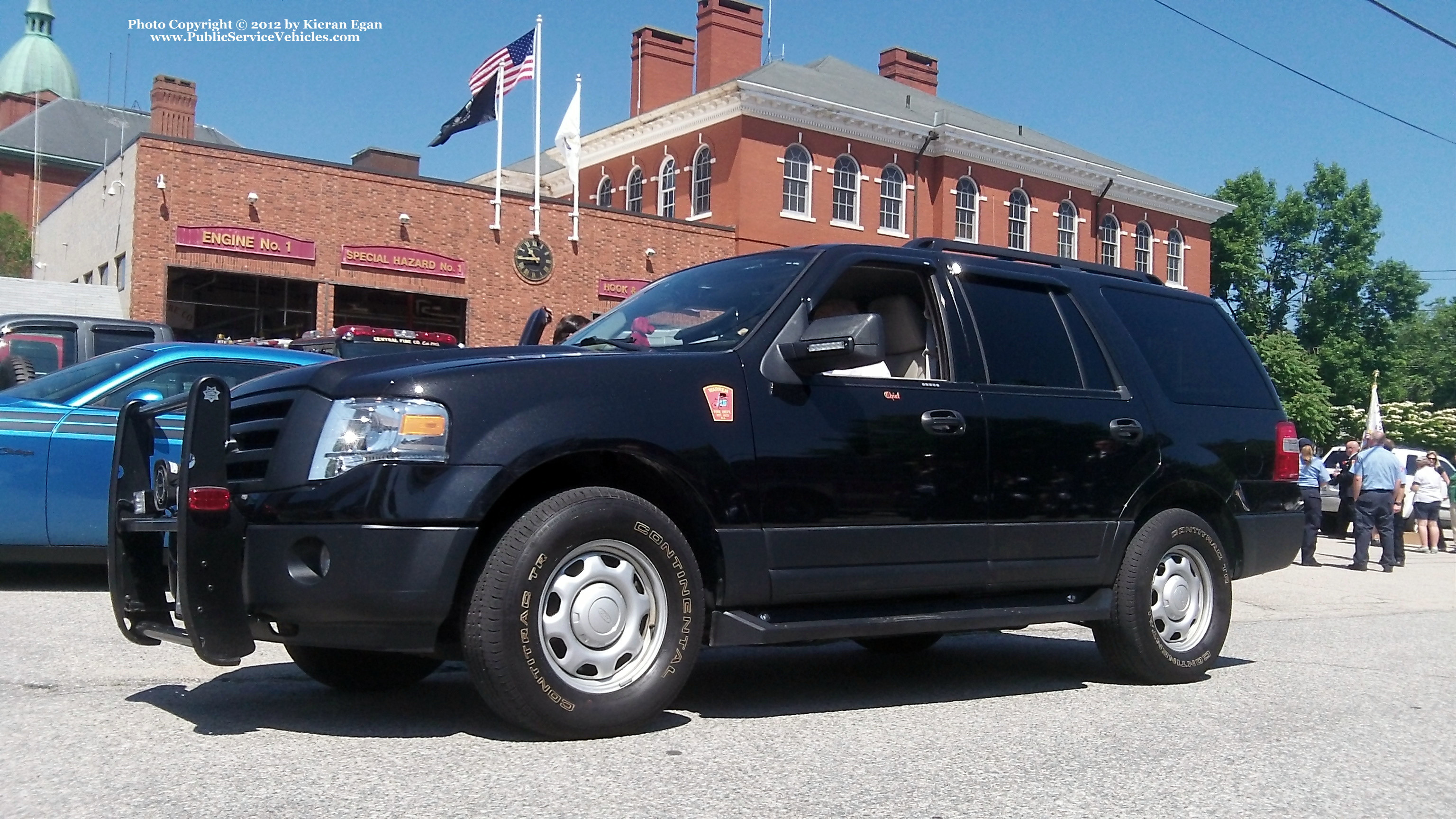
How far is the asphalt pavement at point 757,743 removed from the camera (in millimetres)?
3832

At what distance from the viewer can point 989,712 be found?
5.56 meters

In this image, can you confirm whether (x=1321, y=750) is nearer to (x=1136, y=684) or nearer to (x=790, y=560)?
(x=1136, y=684)

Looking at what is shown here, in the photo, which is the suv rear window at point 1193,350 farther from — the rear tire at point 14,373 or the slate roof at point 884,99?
the slate roof at point 884,99

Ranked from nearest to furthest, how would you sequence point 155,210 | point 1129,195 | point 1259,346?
point 155,210, point 1129,195, point 1259,346

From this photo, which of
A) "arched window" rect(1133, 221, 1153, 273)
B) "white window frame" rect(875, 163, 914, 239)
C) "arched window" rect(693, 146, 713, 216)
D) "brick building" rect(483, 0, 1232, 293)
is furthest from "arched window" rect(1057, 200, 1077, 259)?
"arched window" rect(693, 146, 713, 216)

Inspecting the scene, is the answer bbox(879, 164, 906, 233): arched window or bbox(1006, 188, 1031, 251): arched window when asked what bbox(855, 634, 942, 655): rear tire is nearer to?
bbox(879, 164, 906, 233): arched window

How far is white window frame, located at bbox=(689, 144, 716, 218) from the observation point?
115ft

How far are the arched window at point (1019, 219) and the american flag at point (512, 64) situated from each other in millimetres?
17436

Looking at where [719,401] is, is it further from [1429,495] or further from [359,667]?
[1429,495]

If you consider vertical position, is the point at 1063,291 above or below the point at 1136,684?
above

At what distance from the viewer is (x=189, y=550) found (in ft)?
13.9

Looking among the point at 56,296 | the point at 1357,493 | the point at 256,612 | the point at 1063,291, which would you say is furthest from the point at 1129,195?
the point at 256,612

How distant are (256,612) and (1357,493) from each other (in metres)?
16.6

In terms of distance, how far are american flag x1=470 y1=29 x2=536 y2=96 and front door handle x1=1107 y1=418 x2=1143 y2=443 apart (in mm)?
21986
